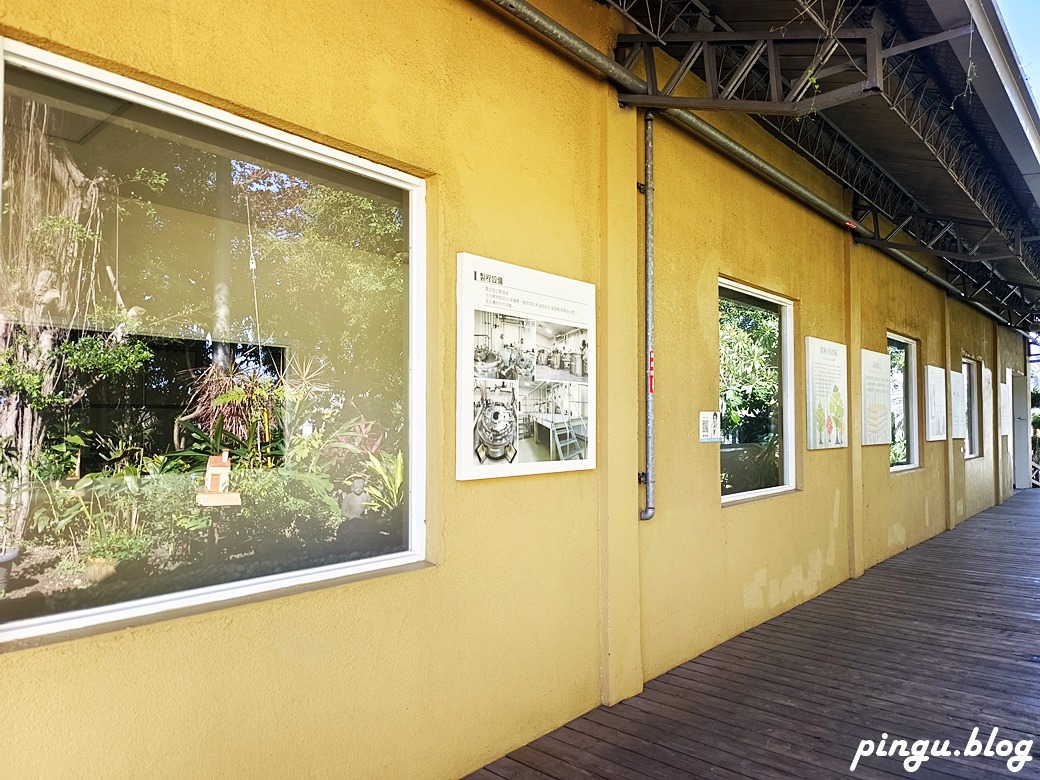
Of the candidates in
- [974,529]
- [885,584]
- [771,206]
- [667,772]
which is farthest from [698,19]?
[974,529]

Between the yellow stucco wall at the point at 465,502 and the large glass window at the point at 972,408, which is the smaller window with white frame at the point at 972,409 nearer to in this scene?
the large glass window at the point at 972,408

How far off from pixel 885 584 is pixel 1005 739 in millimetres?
3339

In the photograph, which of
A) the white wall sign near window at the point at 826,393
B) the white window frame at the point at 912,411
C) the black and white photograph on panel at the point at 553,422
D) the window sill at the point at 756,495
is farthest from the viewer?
the white window frame at the point at 912,411

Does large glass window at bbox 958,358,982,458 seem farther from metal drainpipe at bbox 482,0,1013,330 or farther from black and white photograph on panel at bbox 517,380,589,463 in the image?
black and white photograph on panel at bbox 517,380,589,463

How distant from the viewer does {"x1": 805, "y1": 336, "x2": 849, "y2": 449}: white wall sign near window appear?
5965 millimetres

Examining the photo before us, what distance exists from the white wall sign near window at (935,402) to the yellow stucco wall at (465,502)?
5.24m

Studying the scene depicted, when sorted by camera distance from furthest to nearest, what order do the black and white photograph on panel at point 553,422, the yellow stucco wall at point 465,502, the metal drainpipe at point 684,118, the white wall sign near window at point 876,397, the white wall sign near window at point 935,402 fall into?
the white wall sign near window at point 935,402 → the white wall sign near window at point 876,397 → the black and white photograph on panel at point 553,422 → the metal drainpipe at point 684,118 → the yellow stucco wall at point 465,502

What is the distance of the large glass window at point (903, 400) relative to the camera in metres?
8.49

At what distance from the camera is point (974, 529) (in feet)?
32.5

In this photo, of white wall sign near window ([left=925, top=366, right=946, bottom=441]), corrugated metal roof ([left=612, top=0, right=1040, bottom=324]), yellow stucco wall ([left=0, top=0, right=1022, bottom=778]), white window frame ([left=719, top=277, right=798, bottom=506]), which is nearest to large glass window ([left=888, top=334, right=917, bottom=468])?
white wall sign near window ([left=925, top=366, right=946, bottom=441])

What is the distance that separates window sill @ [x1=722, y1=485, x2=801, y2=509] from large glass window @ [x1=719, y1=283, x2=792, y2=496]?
A: 0.04m
